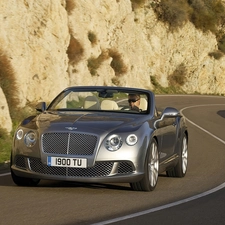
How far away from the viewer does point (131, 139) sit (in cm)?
1017

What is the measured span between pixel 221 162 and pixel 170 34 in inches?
1949

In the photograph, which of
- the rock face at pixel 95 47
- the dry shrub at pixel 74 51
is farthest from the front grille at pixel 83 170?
the dry shrub at pixel 74 51

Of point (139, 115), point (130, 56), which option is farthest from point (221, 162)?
point (130, 56)

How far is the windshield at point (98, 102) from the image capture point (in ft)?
38.2

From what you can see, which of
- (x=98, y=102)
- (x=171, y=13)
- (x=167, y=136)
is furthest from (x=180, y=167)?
(x=171, y=13)

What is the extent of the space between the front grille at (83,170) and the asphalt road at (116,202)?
0.90 feet

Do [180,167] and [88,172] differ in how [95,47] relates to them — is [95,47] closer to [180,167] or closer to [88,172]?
[180,167]

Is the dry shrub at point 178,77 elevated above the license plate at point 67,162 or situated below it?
below

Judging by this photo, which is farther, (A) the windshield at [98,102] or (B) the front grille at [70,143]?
(A) the windshield at [98,102]

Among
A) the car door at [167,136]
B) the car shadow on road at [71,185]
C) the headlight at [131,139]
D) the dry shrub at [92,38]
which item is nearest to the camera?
the headlight at [131,139]

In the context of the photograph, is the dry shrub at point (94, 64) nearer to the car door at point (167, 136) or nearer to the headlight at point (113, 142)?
the car door at point (167, 136)

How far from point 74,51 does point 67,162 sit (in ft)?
95.0

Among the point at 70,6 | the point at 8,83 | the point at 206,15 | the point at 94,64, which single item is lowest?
the point at 94,64

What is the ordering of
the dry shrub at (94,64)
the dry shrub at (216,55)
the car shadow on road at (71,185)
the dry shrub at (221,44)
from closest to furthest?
the car shadow on road at (71,185) → the dry shrub at (94,64) → the dry shrub at (216,55) → the dry shrub at (221,44)
